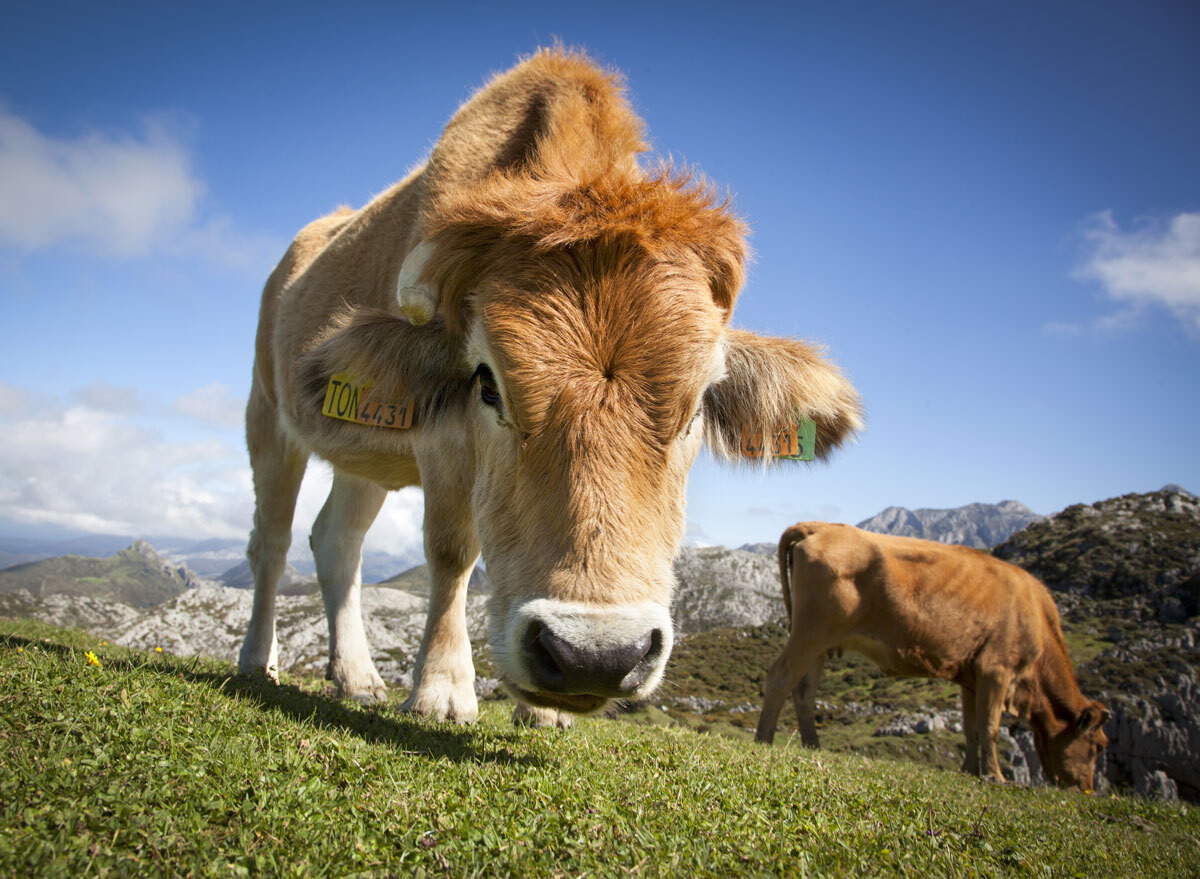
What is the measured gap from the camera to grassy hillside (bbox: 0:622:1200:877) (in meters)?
1.84

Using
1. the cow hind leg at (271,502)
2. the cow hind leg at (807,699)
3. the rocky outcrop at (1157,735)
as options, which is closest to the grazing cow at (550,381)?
the cow hind leg at (271,502)

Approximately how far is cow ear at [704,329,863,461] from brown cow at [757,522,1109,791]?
767cm

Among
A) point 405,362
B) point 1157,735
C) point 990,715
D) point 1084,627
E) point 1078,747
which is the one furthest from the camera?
point 1084,627

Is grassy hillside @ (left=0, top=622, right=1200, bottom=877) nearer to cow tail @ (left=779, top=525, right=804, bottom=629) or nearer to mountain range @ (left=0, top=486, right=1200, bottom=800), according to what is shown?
mountain range @ (left=0, top=486, right=1200, bottom=800)

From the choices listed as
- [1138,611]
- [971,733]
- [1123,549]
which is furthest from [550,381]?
[1123,549]

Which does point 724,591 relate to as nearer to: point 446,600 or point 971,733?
point 971,733

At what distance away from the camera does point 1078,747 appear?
11.6m

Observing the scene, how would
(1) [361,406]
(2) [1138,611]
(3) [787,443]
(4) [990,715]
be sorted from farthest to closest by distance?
(2) [1138,611], (4) [990,715], (3) [787,443], (1) [361,406]

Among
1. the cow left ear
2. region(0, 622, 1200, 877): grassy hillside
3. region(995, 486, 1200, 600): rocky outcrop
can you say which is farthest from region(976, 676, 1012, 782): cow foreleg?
region(995, 486, 1200, 600): rocky outcrop

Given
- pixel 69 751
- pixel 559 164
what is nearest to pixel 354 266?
pixel 559 164

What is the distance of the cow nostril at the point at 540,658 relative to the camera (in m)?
2.58

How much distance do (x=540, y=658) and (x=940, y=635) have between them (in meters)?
10.7

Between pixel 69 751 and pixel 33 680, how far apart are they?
809mm

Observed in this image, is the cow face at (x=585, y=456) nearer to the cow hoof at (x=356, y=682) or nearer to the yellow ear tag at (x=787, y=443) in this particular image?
the yellow ear tag at (x=787, y=443)
